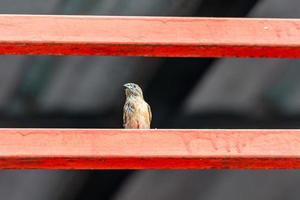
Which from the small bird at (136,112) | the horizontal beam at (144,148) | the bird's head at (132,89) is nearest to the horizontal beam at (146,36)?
the horizontal beam at (144,148)

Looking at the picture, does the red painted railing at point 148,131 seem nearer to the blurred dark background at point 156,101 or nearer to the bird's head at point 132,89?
the blurred dark background at point 156,101

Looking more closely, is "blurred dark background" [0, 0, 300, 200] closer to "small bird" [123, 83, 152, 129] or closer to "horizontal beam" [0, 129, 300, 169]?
"small bird" [123, 83, 152, 129]

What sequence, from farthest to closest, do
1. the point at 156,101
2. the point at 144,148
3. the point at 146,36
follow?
the point at 156,101, the point at 146,36, the point at 144,148

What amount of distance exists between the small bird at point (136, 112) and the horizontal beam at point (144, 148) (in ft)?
4.65

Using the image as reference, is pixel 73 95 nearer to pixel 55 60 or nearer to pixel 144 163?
pixel 55 60

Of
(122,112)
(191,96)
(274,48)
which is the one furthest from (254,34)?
(122,112)

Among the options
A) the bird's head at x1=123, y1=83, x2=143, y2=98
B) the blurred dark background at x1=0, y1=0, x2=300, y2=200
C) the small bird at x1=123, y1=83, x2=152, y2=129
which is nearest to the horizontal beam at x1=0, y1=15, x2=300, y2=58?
the blurred dark background at x1=0, y1=0, x2=300, y2=200

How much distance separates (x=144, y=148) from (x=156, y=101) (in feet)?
5.05

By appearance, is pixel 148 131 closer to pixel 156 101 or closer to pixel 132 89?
pixel 132 89

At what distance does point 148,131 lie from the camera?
2.70 metres

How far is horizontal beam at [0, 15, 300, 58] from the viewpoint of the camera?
2766 millimetres

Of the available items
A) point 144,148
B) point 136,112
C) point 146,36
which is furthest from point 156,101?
point 144,148

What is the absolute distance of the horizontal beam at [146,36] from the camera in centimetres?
277

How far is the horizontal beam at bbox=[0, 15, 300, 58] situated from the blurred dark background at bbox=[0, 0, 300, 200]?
0.99 m
